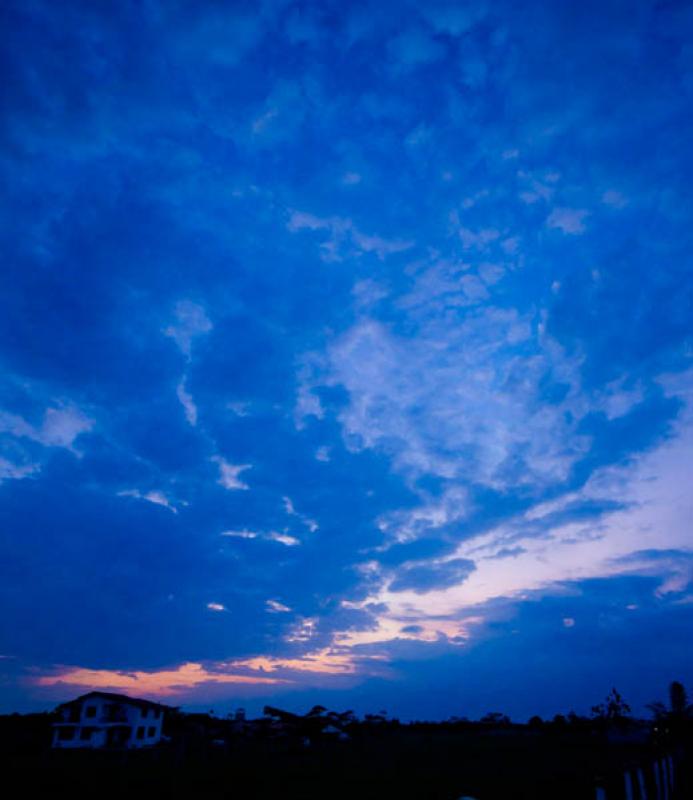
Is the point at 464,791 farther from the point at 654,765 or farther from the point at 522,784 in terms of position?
the point at 654,765

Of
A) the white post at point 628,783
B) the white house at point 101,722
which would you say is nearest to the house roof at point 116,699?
the white house at point 101,722

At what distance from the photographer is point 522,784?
89.7 feet

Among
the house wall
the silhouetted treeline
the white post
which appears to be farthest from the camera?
the house wall

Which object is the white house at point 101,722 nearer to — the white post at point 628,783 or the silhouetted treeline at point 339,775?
the silhouetted treeline at point 339,775

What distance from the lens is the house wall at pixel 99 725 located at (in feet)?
188

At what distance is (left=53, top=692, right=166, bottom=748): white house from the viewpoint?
188ft

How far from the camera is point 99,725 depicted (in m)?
57.2

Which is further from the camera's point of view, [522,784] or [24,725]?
[24,725]

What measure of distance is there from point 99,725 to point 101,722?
26.3 inches

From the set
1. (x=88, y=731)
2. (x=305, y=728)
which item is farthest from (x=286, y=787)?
(x=305, y=728)

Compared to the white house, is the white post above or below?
above

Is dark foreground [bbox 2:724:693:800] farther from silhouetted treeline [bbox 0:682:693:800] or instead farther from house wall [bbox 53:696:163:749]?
house wall [bbox 53:696:163:749]

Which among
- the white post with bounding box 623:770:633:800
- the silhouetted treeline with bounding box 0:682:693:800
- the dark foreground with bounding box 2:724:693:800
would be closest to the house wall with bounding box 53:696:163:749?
the silhouetted treeline with bounding box 0:682:693:800

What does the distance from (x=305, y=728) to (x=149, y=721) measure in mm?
28341
